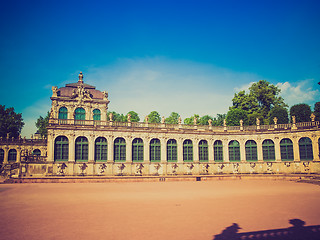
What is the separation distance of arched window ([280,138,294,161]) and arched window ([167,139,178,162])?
1859 cm

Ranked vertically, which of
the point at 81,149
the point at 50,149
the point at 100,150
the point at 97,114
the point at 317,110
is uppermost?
the point at 317,110

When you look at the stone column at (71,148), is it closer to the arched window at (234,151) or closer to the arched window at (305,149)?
the arched window at (234,151)

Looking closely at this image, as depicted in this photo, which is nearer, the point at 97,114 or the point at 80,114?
the point at 80,114

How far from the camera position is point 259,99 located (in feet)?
202

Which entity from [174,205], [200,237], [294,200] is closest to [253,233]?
[200,237]

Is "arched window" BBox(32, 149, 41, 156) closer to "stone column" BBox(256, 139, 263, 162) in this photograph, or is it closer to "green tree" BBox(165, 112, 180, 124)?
"green tree" BBox(165, 112, 180, 124)

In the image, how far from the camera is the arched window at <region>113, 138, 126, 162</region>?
36.8 m

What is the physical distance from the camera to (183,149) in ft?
133

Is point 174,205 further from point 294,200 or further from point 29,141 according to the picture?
point 29,141

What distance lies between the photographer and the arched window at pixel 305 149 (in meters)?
37.9

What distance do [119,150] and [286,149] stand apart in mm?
28591

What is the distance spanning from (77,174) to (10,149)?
2828cm

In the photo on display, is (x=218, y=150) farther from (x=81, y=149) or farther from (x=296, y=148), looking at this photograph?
(x=81, y=149)

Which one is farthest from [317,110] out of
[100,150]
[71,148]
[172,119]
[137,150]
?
[71,148]
